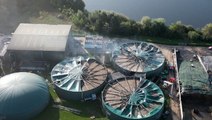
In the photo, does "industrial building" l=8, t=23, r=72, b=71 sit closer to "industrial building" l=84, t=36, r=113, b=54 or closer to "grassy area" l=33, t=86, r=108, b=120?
"industrial building" l=84, t=36, r=113, b=54

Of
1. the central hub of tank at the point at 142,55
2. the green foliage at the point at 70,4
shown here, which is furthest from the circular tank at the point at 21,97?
the green foliage at the point at 70,4

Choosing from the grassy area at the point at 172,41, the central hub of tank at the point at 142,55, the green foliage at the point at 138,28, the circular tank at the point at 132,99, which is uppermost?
the green foliage at the point at 138,28

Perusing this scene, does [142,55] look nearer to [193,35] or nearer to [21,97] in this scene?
[193,35]

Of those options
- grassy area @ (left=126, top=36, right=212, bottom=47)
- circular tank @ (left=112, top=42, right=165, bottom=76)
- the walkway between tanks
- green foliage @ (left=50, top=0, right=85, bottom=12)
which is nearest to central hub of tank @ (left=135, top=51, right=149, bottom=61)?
circular tank @ (left=112, top=42, right=165, bottom=76)

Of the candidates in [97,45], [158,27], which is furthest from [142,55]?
[158,27]

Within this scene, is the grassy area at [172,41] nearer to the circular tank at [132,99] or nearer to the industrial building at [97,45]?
the industrial building at [97,45]

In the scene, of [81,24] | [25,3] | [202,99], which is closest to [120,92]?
[202,99]
